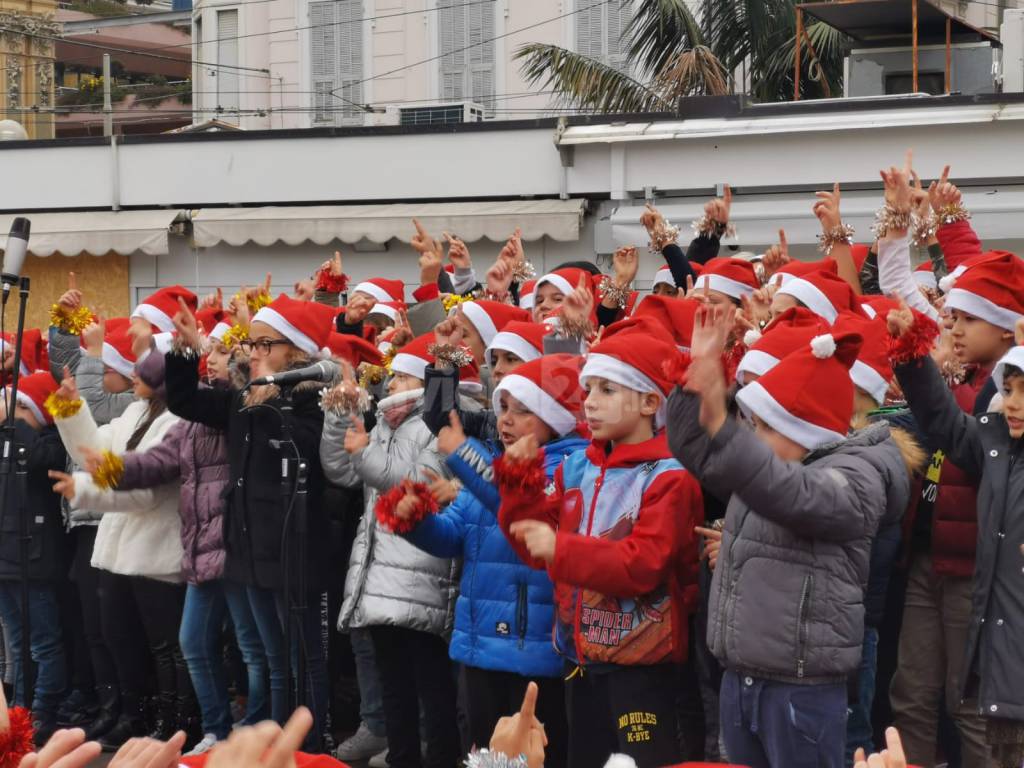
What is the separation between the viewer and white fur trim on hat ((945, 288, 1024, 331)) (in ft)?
16.9

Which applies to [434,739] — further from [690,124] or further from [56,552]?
[690,124]

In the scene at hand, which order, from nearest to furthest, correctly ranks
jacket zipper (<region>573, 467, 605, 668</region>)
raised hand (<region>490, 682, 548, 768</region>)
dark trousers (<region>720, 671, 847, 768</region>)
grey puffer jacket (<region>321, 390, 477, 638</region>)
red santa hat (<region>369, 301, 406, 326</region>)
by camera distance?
raised hand (<region>490, 682, 548, 768</region>) → dark trousers (<region>720, 671, 847, 768</region>) → jacket zipper (<region>573, 467, 605, 668</region>) → grey puffer jacket (<region>321, 390, 477, 638</region>) → red santa hat (<region>369, 301, 406, 326</region>)

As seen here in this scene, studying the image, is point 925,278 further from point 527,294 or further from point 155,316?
point 155,316

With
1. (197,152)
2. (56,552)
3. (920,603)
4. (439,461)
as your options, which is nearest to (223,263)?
(197,152)

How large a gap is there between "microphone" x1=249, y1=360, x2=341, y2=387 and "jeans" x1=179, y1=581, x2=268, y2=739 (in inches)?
41.3

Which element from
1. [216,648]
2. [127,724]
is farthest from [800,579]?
[127,724]

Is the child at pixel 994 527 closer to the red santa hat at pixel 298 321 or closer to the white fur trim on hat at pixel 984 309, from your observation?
the white fur trim on hat at pixel 984 309

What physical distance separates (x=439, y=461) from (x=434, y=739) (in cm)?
111

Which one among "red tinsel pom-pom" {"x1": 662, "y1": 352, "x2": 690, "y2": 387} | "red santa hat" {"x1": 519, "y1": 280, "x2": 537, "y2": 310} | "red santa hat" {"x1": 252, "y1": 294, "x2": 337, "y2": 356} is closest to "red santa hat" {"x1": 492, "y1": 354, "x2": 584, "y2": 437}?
"red tinsel pom-pom" {"x1": 662, "y1": 352, "x2": 690, "y2": 387}

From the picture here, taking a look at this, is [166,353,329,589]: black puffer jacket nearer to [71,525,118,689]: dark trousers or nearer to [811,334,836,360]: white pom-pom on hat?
[71,525,118,689]: dark trousers

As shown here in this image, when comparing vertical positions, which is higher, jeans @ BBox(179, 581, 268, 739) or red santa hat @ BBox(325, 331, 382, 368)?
red santa hat @ BBox(325, 331, 382, 368)

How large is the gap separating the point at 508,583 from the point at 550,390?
2.32 feet

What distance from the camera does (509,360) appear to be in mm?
6043

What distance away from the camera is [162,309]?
8.02 m
